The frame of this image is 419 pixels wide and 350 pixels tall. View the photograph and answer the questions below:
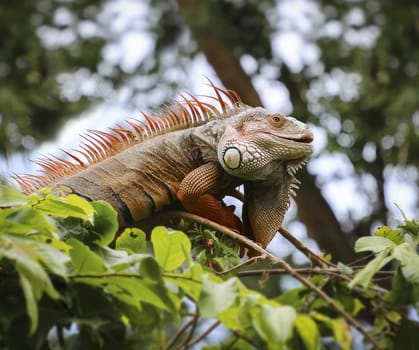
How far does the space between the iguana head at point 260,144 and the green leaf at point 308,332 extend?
113 centimetres

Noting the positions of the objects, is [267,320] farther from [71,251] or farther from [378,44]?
[378,44]

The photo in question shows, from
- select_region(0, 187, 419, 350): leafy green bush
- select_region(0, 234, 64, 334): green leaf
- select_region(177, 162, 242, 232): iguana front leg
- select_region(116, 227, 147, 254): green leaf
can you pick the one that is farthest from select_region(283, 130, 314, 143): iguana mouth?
select_region(0, 234, 64, 334): green leaf

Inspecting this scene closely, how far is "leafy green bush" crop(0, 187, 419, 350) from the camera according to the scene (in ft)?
6.39

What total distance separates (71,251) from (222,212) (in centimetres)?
107

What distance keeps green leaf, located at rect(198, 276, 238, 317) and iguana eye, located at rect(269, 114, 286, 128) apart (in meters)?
1.32

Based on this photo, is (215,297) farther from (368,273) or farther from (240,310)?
(368,273)

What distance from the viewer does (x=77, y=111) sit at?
9047mm

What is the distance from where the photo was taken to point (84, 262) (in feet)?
6.98

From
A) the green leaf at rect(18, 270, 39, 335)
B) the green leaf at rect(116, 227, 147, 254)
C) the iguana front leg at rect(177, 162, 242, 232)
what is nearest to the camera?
the green leaf at rect(18, 270, 39, 335)

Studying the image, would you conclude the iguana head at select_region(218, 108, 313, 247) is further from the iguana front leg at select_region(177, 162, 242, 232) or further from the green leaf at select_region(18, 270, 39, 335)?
the green leaf at select_region(18, 270, 39, 335)

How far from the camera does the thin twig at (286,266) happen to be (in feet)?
7.21

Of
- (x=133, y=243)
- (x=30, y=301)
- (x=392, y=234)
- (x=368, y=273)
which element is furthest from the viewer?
(x=392, y=234)

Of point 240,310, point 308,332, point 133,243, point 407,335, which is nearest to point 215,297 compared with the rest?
point 240,310

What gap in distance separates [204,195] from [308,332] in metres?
1.15
